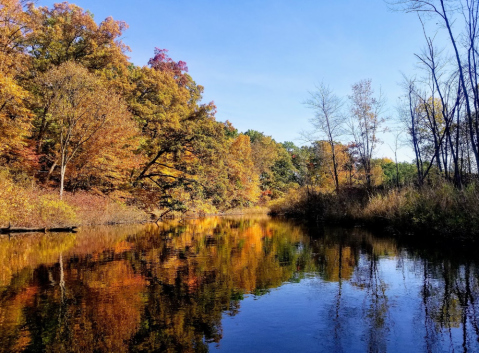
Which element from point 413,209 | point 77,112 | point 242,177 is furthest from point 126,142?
point 242,177

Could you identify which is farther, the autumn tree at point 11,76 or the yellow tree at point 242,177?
the yellow tree at point 242,177

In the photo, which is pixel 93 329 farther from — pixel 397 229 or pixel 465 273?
pixel 397 229

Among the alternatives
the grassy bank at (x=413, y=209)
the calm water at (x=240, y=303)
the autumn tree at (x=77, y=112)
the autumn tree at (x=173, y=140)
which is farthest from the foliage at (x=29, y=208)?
the grassy bank at (x=413, y=209)

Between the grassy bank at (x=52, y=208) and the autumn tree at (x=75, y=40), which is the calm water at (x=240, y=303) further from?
the autumn tree at (x=75, y=40)

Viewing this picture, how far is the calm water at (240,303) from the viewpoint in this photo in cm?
420

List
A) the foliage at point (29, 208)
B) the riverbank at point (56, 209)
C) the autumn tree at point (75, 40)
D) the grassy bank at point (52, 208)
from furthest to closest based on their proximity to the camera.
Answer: the autumn tree at point (75, 40)
the riverbank at point (56, 209)
the grassy bank at point (52, 208)
the foliage at point (29, 208)

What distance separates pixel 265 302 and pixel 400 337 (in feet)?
7.36

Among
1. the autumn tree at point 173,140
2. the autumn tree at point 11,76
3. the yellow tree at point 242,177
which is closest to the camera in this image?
the autumn tree at point 11,76

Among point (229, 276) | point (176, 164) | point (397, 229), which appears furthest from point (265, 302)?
point (176, 164)

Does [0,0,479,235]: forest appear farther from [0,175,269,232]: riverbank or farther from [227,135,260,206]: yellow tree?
[227,135,260,206]: yellow tree

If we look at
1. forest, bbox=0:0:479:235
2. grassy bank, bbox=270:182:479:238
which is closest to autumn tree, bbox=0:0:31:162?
forest, bbox=0:0:479:235

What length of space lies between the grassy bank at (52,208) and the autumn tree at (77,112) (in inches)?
66.6

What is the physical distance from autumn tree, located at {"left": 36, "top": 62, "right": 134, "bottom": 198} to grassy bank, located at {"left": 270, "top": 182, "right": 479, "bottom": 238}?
16.2 meters

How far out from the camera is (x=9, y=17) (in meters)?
19.2
